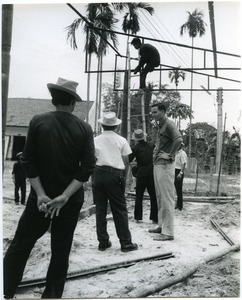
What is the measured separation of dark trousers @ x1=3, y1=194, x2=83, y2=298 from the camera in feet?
8.65

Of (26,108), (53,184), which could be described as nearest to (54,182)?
(53,184)

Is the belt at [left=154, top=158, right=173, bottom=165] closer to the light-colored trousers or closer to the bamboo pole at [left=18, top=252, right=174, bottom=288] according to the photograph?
the light-colored trousers

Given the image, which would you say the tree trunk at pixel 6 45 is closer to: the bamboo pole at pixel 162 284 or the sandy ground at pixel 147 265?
the sandy ground at pixel 147 265

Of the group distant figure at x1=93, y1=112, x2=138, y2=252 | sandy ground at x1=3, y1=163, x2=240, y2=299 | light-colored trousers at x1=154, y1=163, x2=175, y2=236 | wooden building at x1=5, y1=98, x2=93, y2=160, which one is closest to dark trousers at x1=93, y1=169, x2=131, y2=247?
distant figure at x1=93, y1=112, x2=138, y2=252

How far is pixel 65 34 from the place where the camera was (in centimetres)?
400

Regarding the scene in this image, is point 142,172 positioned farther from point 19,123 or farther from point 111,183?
point 19,123

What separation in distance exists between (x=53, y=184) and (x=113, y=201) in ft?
5.76

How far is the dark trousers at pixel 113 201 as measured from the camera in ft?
14.0

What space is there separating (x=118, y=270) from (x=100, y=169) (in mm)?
1301

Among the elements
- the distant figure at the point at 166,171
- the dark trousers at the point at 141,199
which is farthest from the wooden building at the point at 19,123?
the dark trousers at the point at 141,199

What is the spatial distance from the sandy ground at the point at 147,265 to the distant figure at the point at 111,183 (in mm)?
177

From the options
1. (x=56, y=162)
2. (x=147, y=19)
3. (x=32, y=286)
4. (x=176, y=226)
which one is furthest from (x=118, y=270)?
(x=147, y=19)

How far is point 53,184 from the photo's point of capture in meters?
2.65

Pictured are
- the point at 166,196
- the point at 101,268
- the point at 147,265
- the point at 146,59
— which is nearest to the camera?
the point at 101,268
